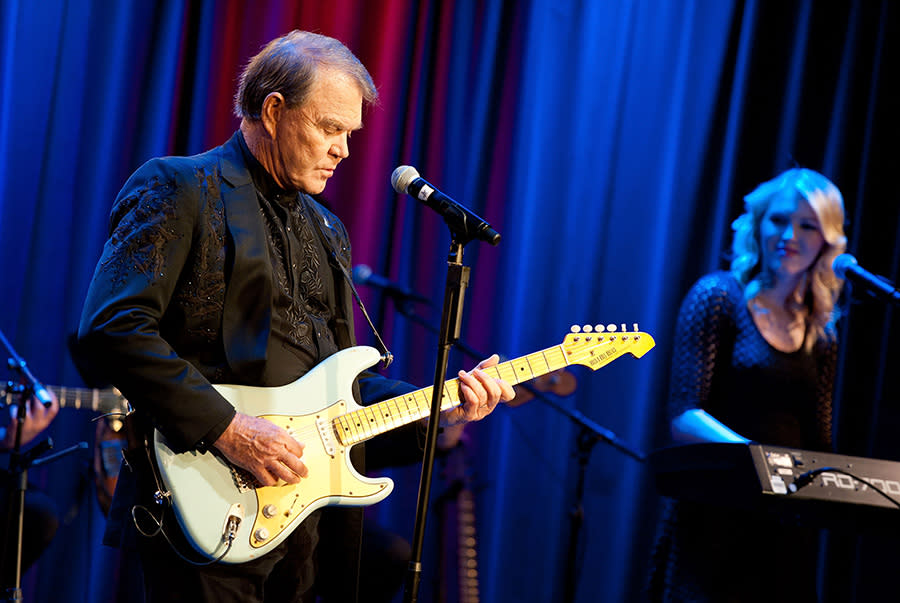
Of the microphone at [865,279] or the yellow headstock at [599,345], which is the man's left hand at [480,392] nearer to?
the yellow headstock at [599,345]

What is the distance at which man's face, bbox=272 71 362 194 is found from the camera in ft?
7.13

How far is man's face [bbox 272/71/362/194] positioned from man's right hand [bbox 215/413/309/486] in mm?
634

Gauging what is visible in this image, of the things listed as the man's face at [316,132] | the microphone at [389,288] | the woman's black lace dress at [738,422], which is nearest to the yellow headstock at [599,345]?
the woman's black lace dress at [738,422]

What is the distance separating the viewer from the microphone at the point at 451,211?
1.79 metres

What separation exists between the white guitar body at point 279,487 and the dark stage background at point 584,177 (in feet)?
5.90

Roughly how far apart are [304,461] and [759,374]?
1531 millimetres

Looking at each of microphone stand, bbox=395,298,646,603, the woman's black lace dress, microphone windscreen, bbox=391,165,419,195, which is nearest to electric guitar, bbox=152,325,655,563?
microphone windscreen, bbox=391,165,419,195

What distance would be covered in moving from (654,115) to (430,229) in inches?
49.0

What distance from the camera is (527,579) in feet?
13.3

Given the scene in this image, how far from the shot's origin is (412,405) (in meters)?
2.25

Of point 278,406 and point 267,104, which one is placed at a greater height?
point 267,104

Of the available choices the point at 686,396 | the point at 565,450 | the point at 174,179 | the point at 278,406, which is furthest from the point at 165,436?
the point at 565,450

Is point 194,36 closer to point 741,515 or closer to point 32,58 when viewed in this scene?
point 32,58

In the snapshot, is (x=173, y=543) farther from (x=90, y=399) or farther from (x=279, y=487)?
(x=90, y=399)
